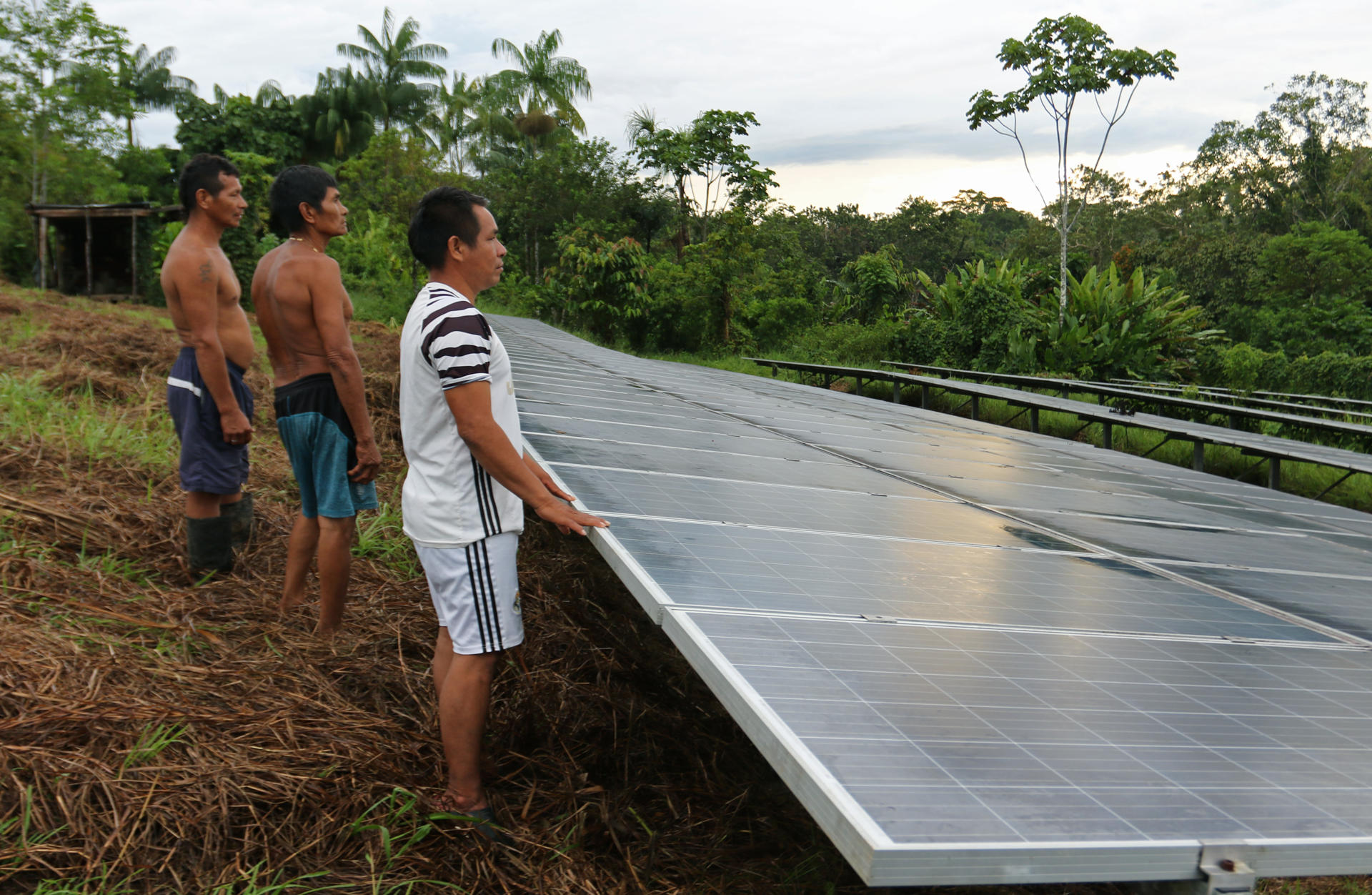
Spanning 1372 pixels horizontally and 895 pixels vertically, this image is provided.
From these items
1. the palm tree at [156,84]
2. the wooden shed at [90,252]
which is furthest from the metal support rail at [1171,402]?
the palm tree at [156,84]

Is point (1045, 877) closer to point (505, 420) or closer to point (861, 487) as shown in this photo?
point (505, 420)

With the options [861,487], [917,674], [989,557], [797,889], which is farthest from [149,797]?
[861,487]

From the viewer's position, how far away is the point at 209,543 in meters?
4.20

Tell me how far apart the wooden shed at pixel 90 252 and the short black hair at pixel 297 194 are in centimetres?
2028

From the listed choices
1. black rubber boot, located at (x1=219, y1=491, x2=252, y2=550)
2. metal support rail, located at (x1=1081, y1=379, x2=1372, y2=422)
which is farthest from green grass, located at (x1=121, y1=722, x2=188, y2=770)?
metal support rail, located at (x1=1081, y1=379, x2=1372, y2=422)

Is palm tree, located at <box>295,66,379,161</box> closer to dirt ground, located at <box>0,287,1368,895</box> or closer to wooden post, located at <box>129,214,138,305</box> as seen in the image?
wooden post, located at <box>129,214,138,305</box>

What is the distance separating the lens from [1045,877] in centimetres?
116

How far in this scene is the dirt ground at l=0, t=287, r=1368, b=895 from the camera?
7.30ft

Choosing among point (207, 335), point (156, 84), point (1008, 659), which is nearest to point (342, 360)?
point (207, 335)

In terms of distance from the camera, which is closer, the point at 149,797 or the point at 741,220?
the point at 149,797

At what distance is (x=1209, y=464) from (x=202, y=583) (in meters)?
11.3

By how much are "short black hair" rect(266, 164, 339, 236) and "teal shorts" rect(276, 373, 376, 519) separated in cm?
64

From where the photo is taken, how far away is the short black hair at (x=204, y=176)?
409 cm

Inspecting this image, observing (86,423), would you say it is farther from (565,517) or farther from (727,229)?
(727,229)
